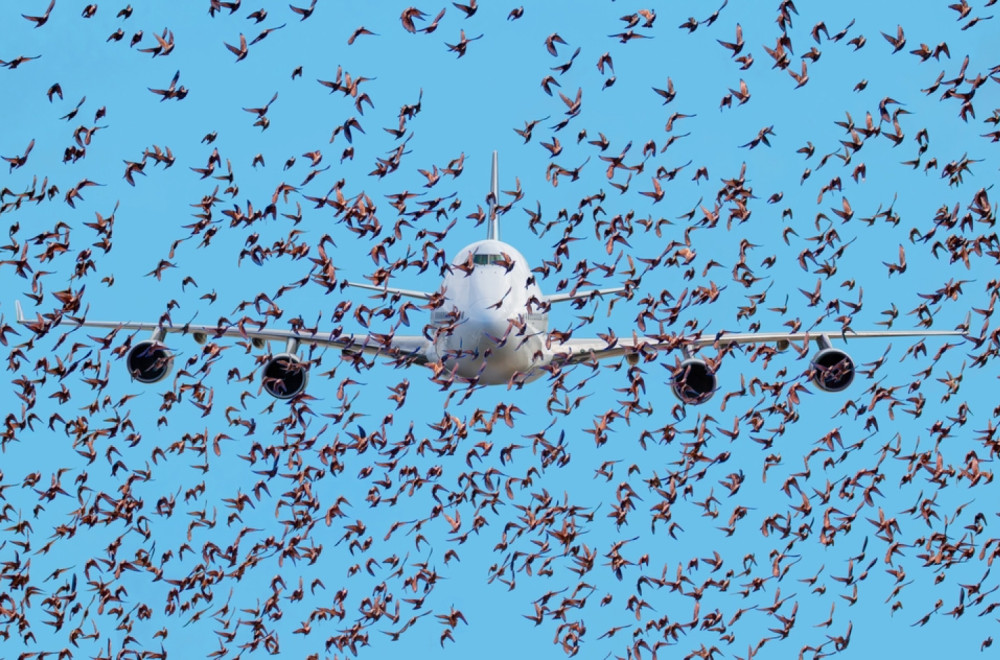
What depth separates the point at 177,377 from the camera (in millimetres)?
26500

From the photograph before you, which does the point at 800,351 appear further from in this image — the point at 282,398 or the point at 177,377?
the point at 282,398

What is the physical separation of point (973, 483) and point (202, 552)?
14.4m

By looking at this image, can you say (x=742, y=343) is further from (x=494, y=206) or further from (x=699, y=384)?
(x=494, y=206)

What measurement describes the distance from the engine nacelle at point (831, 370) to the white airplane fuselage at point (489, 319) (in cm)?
725

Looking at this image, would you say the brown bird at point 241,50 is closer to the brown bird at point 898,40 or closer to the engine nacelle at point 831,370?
the brown bird at point 898,40

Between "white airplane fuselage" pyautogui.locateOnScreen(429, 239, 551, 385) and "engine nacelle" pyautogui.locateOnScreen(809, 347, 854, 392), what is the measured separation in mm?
7250

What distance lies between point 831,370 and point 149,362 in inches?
720

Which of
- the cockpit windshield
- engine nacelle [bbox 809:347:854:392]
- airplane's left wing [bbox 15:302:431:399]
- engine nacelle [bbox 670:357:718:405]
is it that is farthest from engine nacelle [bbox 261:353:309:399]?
engine nacelle [bbox 809:347:854:392]

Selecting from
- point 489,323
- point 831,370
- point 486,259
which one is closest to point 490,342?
point 489,323

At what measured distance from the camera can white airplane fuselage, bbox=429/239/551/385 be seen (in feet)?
119

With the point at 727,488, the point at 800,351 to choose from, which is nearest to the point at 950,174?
the point at 800,351

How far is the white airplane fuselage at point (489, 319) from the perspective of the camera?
3628cm

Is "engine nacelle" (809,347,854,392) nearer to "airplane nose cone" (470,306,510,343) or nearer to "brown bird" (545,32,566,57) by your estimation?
"airplane nose cone" (470,306,510,343)

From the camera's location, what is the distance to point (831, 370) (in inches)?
1538
